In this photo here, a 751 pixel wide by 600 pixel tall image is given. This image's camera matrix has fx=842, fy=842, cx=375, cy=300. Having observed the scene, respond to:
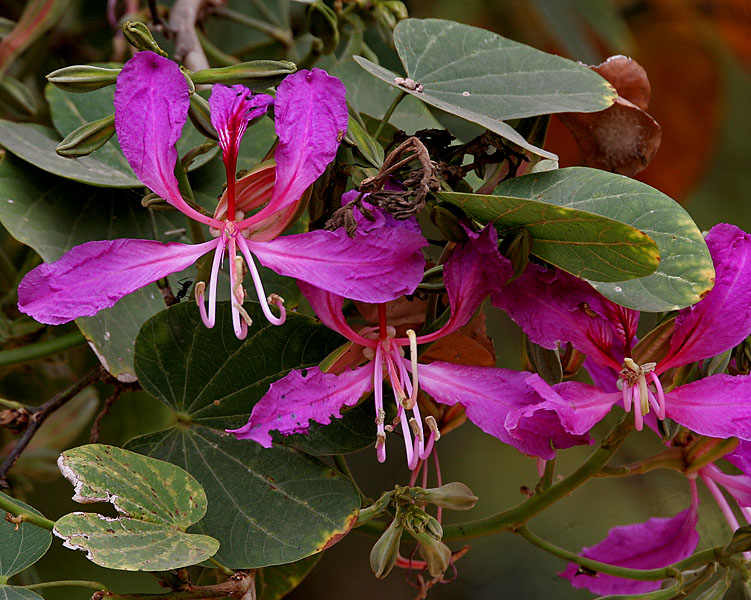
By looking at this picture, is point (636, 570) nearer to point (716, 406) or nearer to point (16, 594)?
point (716, 406)

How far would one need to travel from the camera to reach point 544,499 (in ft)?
1.76

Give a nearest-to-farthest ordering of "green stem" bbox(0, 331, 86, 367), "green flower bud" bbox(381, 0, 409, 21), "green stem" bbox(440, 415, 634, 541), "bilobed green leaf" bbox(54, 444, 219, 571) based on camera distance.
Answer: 1. "bilobed green leaf" bbox(54, 444, 219, 571)
2. "green stem" bbox(440, 415, 634, 541)
3. "green stem" bbox(0, 331, 86, 367)
4. "green flower bud" bbox(381, 0, 409, 21)

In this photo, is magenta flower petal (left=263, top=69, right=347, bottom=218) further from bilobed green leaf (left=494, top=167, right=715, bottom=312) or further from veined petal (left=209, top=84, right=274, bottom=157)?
bilobed green leaf (left=494, top=167, right=715, bottom=312)

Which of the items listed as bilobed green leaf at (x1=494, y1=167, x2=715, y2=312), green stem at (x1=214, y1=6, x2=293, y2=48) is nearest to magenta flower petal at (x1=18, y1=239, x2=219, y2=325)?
bilobed green leaf at (x1=494, y1=167, x2=715, y2=312)

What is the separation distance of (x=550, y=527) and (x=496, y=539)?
10cm

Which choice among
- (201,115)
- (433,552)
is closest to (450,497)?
(433,552)

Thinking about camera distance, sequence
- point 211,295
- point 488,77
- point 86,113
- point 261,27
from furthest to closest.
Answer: point 261,27 → point 86,113 → point 488,77 → point 211,295

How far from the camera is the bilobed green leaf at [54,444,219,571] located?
1.26ft

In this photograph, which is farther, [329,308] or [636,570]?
[636,570]

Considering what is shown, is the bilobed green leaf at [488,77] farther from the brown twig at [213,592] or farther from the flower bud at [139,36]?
the brown twig at [213,592]

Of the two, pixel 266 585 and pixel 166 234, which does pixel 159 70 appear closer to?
pixel 166 234

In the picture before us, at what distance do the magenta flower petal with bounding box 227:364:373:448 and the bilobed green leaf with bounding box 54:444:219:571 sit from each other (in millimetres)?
44

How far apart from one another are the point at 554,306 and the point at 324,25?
1.11ft

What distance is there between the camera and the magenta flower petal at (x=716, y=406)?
443 mm
